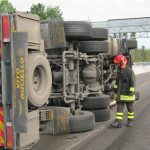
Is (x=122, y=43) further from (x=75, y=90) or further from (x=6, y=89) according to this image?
(x=6, y=89)

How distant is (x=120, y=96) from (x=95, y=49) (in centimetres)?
144

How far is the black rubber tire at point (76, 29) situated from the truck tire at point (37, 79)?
1410 mm

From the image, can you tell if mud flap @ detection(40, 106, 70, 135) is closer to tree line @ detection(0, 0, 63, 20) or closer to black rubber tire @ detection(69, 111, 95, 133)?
black rubber tire @ detection(69, 111, 95, 133)

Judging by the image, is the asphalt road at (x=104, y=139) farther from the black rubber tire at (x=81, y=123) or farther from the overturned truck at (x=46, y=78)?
the overturned truck at (x=46, y=78)

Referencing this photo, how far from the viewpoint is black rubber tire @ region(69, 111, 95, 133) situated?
5.98 m

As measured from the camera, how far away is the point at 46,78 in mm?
5410

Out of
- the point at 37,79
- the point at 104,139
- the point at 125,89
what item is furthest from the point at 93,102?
the point at 37,79

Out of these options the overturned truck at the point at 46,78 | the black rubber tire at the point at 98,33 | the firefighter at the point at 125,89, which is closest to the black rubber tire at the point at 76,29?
the overturned truck at the point at 46,78

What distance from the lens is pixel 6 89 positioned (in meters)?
4.37

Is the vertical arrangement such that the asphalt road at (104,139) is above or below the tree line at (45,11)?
below

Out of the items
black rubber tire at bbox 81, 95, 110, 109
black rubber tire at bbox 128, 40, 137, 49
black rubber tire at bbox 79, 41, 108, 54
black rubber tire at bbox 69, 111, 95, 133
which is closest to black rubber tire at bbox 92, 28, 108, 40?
black rubber tire at bbox 79, 41, 108, 54

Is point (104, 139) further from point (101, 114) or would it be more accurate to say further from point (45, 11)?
point (45, 11)

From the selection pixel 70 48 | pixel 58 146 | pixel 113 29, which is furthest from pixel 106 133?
pixel 113 29

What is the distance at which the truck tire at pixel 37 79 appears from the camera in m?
4.74
